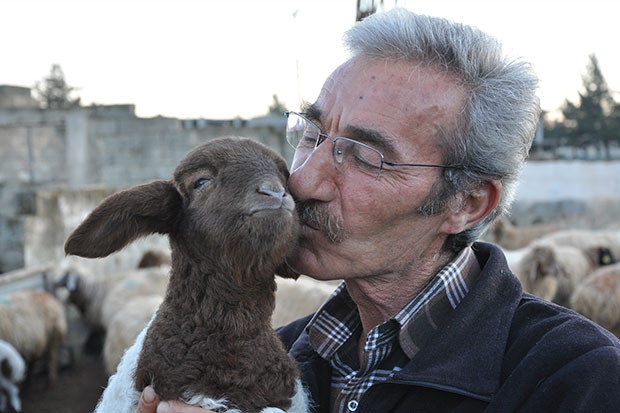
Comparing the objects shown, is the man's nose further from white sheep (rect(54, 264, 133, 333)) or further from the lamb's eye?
white sheep (rect(54, 264, 133, 333))

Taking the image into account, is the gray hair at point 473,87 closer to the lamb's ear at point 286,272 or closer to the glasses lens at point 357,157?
the glasses lens at point 357,157

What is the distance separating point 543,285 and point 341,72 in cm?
722

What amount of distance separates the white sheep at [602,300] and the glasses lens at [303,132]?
6.24m

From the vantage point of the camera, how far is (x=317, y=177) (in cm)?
177

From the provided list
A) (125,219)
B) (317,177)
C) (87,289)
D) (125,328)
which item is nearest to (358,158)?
(317,177)

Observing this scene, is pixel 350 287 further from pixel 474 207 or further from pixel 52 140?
→ pixel 52 140

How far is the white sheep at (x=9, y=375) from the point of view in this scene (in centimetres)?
688

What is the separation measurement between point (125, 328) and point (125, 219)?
17.5 feet

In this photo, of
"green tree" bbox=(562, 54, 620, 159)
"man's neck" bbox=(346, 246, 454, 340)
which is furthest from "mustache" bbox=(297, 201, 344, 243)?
"green tree" bbox=(562, 54, 620, 159)

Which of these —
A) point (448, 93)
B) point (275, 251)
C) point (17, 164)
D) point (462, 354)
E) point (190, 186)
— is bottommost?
point (17, 164)

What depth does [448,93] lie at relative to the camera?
1.75 meters

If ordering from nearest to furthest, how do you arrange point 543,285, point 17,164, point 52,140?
point 543,285
point 52,140
point 17,164

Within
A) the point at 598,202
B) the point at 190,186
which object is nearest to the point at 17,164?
the point at 190,186

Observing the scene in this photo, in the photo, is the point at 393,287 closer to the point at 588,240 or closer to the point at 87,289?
the point at 87,289
